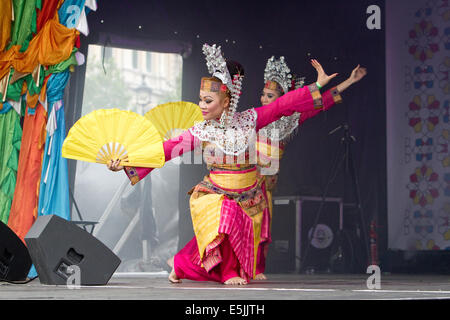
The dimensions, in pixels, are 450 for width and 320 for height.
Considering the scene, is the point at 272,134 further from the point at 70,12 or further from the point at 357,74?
the point at 70,12

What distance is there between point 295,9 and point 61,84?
8.86ft

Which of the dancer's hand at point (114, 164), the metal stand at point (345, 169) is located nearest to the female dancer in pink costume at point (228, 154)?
the dancer's hand at point (114, 164)

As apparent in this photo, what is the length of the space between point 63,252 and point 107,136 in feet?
2.48

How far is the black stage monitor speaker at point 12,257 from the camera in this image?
3729mm

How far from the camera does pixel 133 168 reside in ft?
13.2

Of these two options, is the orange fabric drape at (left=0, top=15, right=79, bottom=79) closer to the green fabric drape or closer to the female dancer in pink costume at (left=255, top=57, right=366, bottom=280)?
the green fabric drape

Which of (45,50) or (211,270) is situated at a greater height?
(45,50)

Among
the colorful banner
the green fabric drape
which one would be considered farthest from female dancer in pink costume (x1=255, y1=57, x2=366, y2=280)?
the green fabric drape

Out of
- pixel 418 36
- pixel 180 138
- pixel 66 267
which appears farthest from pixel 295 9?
pixel 66 267

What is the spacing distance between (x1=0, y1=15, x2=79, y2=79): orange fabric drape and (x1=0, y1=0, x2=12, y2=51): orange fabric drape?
0.09m

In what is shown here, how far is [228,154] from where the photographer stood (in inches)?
165

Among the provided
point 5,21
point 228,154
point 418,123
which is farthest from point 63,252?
point 418,123

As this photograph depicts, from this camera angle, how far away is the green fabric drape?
217 inches

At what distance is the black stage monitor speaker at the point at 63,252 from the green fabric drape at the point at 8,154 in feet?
7.09
